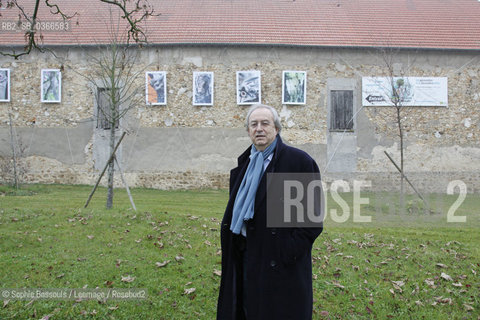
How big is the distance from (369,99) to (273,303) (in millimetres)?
14170

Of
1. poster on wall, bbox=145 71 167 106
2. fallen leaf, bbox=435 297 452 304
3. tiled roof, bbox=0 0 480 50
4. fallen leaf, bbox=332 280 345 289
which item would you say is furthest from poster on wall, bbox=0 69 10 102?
fallen leaf, bbox=435 297 452 304

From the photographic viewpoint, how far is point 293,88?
1524 cm

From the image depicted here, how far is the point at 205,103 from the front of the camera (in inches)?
599

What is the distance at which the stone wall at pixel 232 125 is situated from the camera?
15.3 meters

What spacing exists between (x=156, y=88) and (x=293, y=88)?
571cm

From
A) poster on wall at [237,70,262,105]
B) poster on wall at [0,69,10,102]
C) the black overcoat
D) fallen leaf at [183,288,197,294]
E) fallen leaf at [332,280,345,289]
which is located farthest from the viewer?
poster on wall at [0,69,10,102]

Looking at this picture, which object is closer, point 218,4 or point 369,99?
point 369,99

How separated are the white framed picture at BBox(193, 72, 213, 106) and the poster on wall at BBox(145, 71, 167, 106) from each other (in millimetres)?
1259

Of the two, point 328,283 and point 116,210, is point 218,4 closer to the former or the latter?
point 116,210

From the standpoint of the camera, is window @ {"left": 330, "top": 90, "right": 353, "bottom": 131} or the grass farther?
window @ {"left": 330, "top": 90, "right": 353, "bottom": 131}

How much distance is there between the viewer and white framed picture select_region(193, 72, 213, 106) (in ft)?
49.9

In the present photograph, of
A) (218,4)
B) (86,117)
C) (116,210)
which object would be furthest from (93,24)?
(116,210)

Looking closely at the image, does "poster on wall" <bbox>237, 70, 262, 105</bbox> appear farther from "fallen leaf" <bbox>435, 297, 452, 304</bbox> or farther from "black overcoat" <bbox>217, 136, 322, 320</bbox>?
"black overcoat" <bbox>217, 136, 322, 320</bbox>

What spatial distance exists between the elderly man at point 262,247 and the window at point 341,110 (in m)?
13.0
